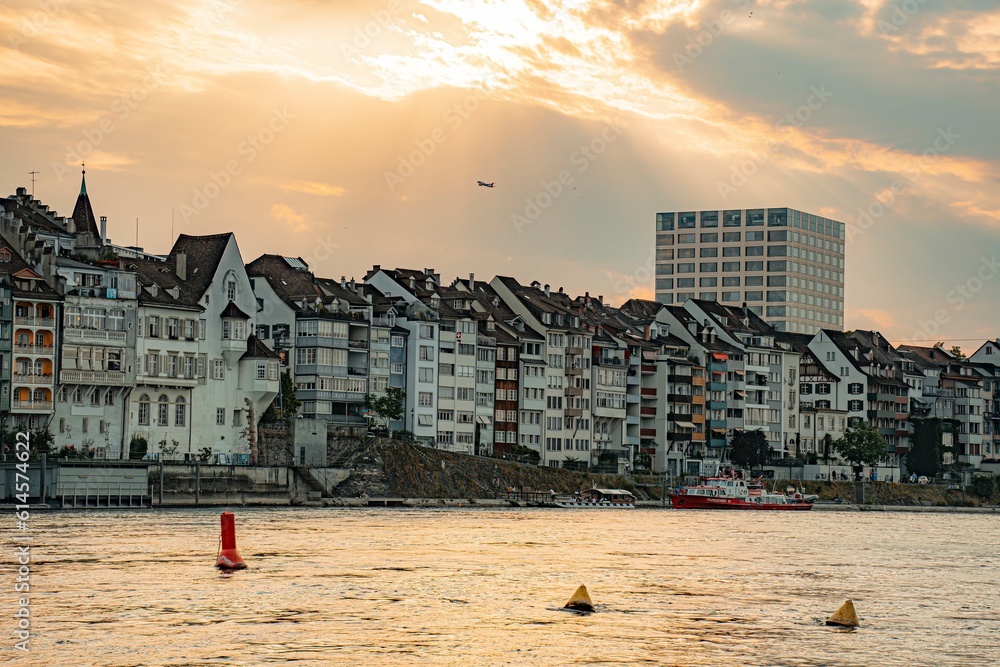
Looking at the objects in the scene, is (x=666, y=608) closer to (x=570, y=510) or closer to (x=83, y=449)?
(x=83, y=449)

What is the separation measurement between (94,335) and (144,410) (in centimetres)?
815

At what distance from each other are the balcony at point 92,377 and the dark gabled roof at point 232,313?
13489 millimetres

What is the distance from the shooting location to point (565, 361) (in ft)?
603

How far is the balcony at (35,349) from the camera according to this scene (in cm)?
12544

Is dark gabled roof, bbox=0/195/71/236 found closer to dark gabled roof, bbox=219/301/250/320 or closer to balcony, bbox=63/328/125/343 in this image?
balcony, bbox=63/328/125/343

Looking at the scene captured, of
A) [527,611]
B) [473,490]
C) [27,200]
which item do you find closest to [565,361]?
[473,490]

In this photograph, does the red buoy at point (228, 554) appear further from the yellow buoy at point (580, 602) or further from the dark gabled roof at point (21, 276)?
the dark gabled roof at point (21, 276)

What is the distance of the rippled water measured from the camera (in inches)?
1885

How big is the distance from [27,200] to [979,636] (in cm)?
12201

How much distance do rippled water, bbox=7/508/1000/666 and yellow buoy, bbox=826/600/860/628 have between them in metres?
0.60

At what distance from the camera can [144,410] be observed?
134750mm

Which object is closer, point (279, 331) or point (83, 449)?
point (83, 449)

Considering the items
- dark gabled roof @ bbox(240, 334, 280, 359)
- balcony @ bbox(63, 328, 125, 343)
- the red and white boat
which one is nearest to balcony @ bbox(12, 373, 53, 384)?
balcony @ bbox(63, 328, 125, 343)

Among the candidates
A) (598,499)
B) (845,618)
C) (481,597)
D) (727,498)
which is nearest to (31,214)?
(598,499)
